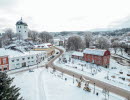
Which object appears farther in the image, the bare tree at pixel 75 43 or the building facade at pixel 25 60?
the bare tree at pixel 75 43

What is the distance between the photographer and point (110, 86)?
847 inches

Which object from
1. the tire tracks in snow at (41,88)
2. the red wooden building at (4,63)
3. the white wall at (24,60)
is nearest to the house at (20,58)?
the white wall at (24,60)

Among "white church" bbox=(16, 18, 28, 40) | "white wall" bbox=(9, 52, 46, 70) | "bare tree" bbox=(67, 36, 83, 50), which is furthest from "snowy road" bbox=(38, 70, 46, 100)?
"white church" bbox=(16, 18, 28, 40)

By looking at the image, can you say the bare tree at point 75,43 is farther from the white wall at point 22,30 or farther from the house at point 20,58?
the white wall at point 22,30

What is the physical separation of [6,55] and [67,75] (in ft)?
59.2

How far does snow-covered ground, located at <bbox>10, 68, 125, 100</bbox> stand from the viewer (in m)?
17.6

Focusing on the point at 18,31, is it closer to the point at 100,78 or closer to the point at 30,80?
the point at 30,80

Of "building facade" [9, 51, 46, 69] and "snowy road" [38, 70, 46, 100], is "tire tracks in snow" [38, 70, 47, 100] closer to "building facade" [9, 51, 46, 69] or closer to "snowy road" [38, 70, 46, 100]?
"snowy road" [38, 70, 46, 100]

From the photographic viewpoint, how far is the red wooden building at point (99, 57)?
3466 cm

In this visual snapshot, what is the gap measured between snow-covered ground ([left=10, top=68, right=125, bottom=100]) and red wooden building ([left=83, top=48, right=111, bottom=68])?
14.3m

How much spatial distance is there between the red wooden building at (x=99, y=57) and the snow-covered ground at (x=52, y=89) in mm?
14314

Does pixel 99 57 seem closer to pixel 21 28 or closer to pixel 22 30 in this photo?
pixel 22 30

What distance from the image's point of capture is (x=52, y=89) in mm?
20109

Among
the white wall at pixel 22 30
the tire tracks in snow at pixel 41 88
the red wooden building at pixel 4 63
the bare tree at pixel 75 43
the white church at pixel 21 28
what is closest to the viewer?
the tire tracks in snow at pixel 41 88
